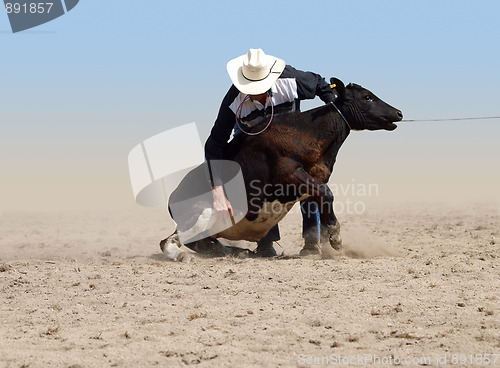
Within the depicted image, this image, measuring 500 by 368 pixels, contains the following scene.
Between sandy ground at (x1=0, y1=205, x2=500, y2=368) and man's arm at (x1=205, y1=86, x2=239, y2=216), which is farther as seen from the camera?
man's arm at (x1=205, y1=86, x2=239, y2=216)

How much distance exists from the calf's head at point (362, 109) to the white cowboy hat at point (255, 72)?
65cm

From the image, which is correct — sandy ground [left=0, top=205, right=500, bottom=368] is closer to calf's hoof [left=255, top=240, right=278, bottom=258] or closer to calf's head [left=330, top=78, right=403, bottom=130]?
calf's hoof [left=255, top=240, right=278, bottom=258]

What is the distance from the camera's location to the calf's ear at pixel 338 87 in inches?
262

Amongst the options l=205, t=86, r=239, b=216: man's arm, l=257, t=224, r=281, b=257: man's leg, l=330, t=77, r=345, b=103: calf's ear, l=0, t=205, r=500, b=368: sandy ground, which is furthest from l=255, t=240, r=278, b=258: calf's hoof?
l=330, t=77, r=345, b=103: calf's ear

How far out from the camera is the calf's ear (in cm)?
666

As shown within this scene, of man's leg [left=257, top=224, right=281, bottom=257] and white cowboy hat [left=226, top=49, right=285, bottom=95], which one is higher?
white cowboy hat [left=226, top=49, right=285, bottom=95]

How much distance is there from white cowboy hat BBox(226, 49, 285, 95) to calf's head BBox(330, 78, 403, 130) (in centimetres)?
65

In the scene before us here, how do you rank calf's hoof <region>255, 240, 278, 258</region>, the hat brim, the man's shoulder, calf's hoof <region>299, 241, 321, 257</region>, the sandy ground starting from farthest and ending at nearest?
calf's hoof <region>255, 240, 278, 258</region> → calf's hoof <region>299, 241, 321, 257</region> → the man's shoulder → the hat brim → the sandy ground

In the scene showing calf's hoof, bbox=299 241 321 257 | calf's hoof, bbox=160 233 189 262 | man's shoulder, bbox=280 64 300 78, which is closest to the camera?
calf's hoof, bbox=160 233 189 262

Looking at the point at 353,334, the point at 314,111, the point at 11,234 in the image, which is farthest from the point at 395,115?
the point at 11,234

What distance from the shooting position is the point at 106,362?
3506mm

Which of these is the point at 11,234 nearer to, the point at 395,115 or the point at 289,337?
the point at 395,115

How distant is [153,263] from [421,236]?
4055 millimetres

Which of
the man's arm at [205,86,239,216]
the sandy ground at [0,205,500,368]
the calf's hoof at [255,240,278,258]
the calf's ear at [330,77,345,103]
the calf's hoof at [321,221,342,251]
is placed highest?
the calf's ear at [330,77,345,103]
